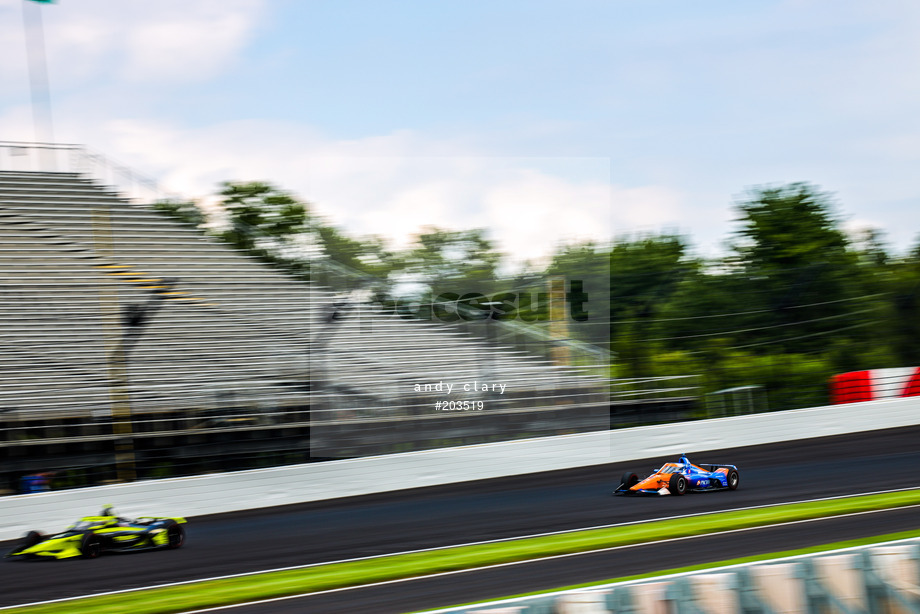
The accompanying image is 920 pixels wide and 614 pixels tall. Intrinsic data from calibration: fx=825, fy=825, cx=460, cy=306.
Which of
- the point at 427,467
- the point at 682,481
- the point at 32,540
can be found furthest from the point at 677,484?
the point at 32,540

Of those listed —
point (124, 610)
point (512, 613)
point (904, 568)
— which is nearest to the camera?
point (512, 613)

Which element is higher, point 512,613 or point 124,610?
point 512,613

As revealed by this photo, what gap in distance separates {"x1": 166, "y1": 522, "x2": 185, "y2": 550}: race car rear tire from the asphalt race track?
0.13 metres

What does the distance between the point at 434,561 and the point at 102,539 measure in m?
3.16

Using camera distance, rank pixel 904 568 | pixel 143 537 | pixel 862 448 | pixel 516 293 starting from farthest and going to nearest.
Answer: pixel 516 293
pixel 862 448
pixel 143 537
pixel 904 568

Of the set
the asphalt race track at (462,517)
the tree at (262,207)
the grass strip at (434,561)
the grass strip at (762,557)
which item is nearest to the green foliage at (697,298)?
the asphalt race track at (462,517)

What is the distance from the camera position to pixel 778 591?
363 cm

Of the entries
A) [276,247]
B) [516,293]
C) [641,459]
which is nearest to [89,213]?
[276,247]

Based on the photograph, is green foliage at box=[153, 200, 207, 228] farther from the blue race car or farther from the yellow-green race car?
the blue race car

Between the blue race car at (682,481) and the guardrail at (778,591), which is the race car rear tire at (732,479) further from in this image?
the guardrail at (778,591)

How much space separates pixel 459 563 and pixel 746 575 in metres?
3.09

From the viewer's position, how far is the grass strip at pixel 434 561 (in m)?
5.73

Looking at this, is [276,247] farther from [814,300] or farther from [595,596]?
[595,596]

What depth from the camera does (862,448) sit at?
11.2 meters
